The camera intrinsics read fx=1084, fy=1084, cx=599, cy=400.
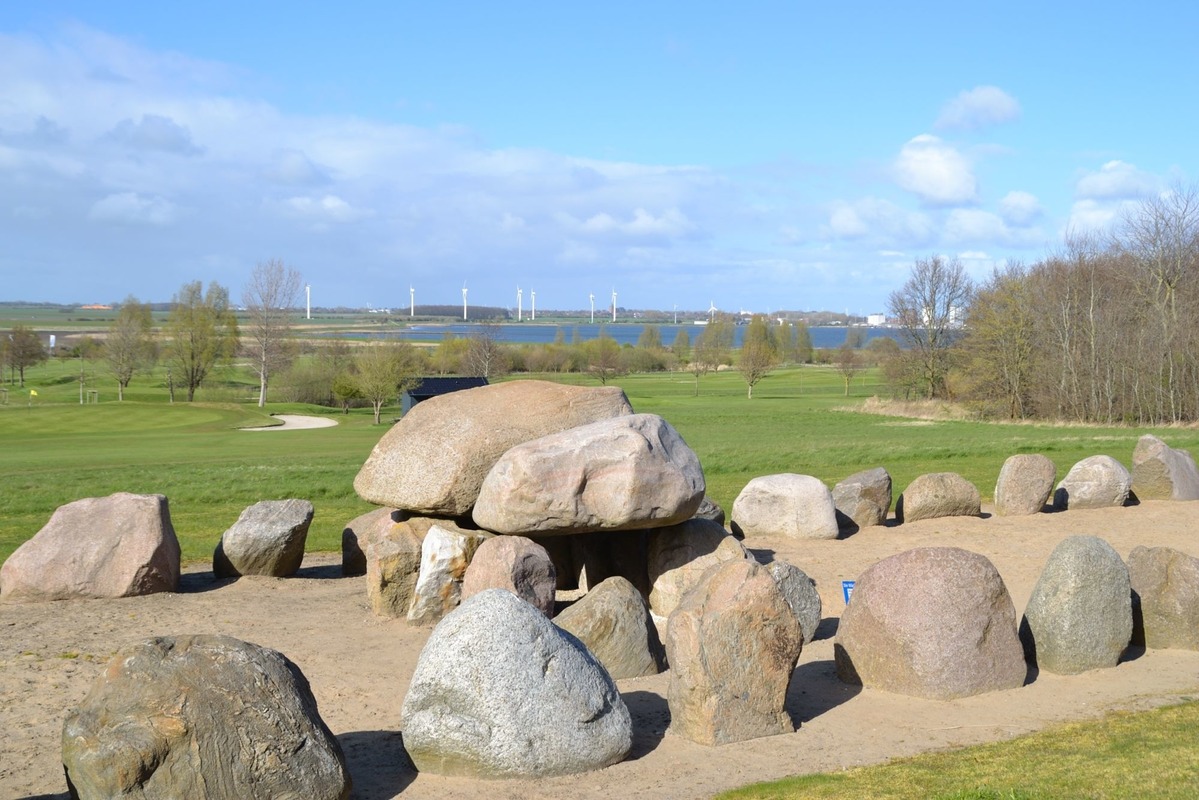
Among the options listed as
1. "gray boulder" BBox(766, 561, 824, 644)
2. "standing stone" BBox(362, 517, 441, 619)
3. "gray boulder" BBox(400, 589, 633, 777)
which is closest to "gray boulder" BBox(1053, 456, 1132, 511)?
"gray boulder" BBox(766, 561, 824, 644)

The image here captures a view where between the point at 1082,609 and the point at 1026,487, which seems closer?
the point at 1082,609

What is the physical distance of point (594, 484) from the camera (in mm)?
11945

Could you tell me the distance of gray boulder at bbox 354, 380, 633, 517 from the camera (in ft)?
43.5

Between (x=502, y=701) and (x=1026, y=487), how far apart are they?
14.8 metres

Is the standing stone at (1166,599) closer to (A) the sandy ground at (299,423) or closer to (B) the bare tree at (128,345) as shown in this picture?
(A) the sandy ground at (299,423)

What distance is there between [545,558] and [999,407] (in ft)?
178

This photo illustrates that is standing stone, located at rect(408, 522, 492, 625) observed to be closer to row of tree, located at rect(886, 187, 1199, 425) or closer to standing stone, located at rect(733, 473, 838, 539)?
standing stone, located at rect(733, 473, 838, 539)

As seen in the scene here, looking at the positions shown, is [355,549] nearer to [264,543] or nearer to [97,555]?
[264,543]

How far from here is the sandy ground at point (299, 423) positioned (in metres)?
55.1

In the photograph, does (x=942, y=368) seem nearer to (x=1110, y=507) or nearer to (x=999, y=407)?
(x=999, y=407)

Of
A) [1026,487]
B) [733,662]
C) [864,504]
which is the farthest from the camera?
[1026,487]

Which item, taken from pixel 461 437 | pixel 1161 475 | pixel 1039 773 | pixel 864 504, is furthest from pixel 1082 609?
pixel 1161 475

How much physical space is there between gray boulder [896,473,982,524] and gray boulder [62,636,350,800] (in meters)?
14.4

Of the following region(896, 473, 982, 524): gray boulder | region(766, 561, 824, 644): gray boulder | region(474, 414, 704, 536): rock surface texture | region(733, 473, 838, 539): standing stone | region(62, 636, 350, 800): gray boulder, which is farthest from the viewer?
region(896, 473, 982, 524): gray boulder
